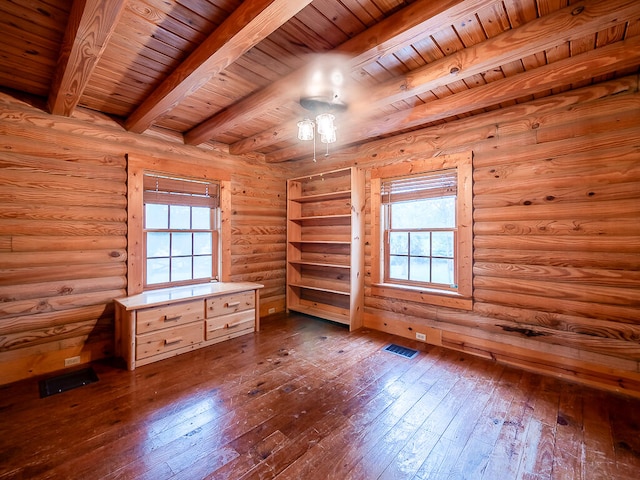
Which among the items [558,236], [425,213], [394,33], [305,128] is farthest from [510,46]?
[425,213]

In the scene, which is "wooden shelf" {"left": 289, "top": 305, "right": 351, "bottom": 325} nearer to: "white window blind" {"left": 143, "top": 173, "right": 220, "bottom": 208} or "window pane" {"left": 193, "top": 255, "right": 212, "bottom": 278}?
"window pane" {"left": 193, "top": 255, "right": 212, "bottom": 278}

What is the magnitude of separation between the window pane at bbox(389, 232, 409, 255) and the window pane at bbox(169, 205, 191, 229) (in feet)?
8.77

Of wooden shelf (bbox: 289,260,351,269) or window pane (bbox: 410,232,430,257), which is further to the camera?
wooden shelf (bbox: 289,260,351,269)

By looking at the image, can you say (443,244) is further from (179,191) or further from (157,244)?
(157,244)

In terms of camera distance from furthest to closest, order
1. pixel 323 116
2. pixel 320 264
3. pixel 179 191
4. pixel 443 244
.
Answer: pixel 320 264, pixel 179 191, pixel 443 244, pixel 323 116

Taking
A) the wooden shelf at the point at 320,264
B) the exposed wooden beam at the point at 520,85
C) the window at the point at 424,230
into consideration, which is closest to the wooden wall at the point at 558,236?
the window at the point at 424,230

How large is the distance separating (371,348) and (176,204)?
2.92 meters

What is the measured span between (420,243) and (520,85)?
181cm

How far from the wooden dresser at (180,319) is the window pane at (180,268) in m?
0.16

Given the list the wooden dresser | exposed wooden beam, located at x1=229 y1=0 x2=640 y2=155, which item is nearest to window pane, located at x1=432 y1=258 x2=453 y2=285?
exposed wooden beam, located at x1=229 y1=0 x2=640 y2=155

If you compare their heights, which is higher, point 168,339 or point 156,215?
point 156,215

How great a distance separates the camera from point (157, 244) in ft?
11.4

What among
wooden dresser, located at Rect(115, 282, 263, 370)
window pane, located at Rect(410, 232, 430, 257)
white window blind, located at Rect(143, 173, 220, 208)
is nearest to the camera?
wooden dresser, located at Rect(115, 282, 263, 370)

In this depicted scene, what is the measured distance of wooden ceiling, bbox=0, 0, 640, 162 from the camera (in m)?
1.62
